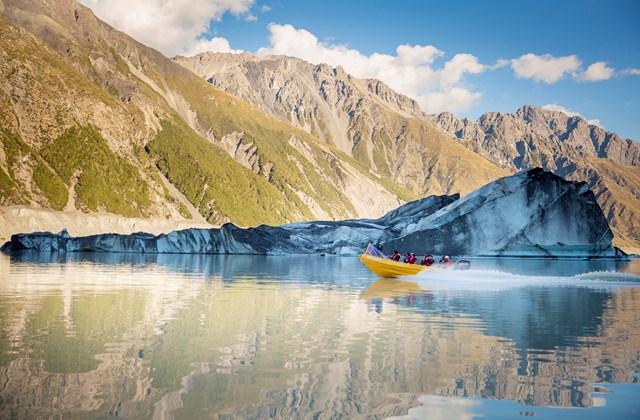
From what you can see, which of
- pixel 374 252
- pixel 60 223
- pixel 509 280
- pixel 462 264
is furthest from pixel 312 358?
pixel 60 223

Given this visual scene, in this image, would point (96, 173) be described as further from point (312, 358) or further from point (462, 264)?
point (312, 358)

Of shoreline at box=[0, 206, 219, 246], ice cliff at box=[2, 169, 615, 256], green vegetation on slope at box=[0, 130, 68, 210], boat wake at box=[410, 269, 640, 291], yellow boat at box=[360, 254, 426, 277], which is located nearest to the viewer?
boat wake at box=[410, 269, 640, 291]

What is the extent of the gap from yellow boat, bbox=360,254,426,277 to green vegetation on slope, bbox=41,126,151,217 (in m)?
127

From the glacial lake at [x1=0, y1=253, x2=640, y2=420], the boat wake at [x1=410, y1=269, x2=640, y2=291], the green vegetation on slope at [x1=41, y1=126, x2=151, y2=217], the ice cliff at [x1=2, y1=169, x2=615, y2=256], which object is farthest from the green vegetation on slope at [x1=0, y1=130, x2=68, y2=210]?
the glacial lake at [x1=0, y1=253, x2=640, y2=420]

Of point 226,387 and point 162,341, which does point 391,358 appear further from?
point 162,341

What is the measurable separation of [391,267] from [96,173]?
14226cm

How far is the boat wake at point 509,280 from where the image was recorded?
129ft

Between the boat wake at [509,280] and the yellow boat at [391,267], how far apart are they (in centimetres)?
55

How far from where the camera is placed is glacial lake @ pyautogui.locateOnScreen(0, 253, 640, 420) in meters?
10.1

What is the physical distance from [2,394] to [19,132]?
16449 cm

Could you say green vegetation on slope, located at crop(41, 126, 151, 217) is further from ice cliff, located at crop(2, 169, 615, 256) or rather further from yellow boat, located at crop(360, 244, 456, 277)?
yellow boat, located at crop(360, 244, 456, 277)

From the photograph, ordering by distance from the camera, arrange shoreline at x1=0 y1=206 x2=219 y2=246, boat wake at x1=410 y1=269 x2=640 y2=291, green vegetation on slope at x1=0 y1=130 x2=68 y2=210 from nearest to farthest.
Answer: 1. boat wake at x1=410 y1=269 x2=640 y2=291
2. shoreline at x1=0 y1=206 x2=219 y2=246
3. green vegetation on slope at x1=0 y1=130 x2=68 y2=210

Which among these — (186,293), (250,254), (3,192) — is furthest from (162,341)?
(3,192)

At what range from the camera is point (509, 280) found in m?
41.7
